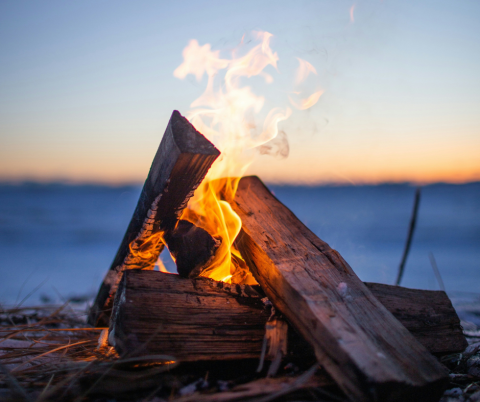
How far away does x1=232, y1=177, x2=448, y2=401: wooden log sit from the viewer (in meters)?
1.15

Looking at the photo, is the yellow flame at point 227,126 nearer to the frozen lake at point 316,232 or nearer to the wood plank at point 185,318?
the wood plank at point 185,318

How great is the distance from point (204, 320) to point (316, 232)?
12252mm

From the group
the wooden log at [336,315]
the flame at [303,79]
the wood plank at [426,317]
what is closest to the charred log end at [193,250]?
the wooden log at [336,315]

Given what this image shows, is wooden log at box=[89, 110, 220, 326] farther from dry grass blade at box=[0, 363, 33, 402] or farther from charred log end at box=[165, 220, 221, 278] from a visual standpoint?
dry grass blade at box=[0, 363, 33, 402]

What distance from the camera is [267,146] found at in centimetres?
243

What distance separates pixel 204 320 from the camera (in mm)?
1591

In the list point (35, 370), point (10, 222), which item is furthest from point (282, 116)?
point (10, 222)

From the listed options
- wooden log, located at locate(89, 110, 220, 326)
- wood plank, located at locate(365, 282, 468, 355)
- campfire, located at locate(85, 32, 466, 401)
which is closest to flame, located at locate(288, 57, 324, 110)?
campfire, located at locate(85, 32, 466, 401)

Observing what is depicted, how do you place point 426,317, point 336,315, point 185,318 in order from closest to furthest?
1. point 336,315
2. point 185,318
3. point 426,317

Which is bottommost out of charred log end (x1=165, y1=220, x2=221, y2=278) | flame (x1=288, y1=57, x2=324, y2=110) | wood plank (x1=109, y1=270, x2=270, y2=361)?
wood plank (x1=109, y1=270, x2=270, y2=361)

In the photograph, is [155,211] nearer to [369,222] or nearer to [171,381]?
[171,381]

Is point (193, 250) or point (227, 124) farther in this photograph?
point (227, 124)

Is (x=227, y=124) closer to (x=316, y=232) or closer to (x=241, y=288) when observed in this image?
(x=241, y=288)

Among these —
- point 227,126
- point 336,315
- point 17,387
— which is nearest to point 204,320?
point 336,315
